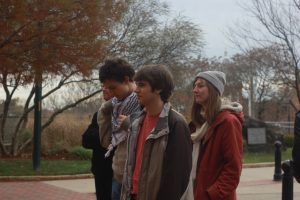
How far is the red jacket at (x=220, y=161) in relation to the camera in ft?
13.1

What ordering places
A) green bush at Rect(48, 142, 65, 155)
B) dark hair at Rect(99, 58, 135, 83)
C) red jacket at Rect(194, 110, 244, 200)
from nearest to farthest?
red jacket at Rect(194, 110, 244, 200)
dark hair at Rect(99, 58, 135, 83)
green bush at Rect(48, 142, 65, 155)

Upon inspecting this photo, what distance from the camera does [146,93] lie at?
11.8 feet

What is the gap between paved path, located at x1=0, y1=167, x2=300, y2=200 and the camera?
10664 mm

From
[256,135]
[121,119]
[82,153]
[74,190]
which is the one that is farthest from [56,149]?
[121,119]

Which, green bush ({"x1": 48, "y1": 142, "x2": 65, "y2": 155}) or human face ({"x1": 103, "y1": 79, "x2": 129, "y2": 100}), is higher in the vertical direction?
human face ({"x1": 103, "y1": 79, "x2": 129, "y2": 100})

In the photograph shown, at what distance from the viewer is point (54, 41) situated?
11.1m

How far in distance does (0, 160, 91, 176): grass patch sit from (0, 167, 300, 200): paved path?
2.68 ft

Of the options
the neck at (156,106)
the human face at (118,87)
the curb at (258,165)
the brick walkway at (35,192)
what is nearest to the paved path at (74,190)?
the brick walkway at (35,192)

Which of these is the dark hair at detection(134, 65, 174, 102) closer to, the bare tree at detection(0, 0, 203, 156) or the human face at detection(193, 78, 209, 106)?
the human face at detection(193, 78, 209, 106)

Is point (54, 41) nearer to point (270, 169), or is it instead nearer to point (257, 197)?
point (257, 197)

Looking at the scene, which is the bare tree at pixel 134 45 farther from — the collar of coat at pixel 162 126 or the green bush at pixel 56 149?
the collar of coat at pixel 162 126

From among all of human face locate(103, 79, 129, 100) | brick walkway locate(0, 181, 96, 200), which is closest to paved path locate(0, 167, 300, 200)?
brick walkway locate(0, 181, 96, 200)

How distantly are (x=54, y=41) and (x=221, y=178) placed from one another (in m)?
7.71

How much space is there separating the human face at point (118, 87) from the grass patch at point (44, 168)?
32.0 feet
